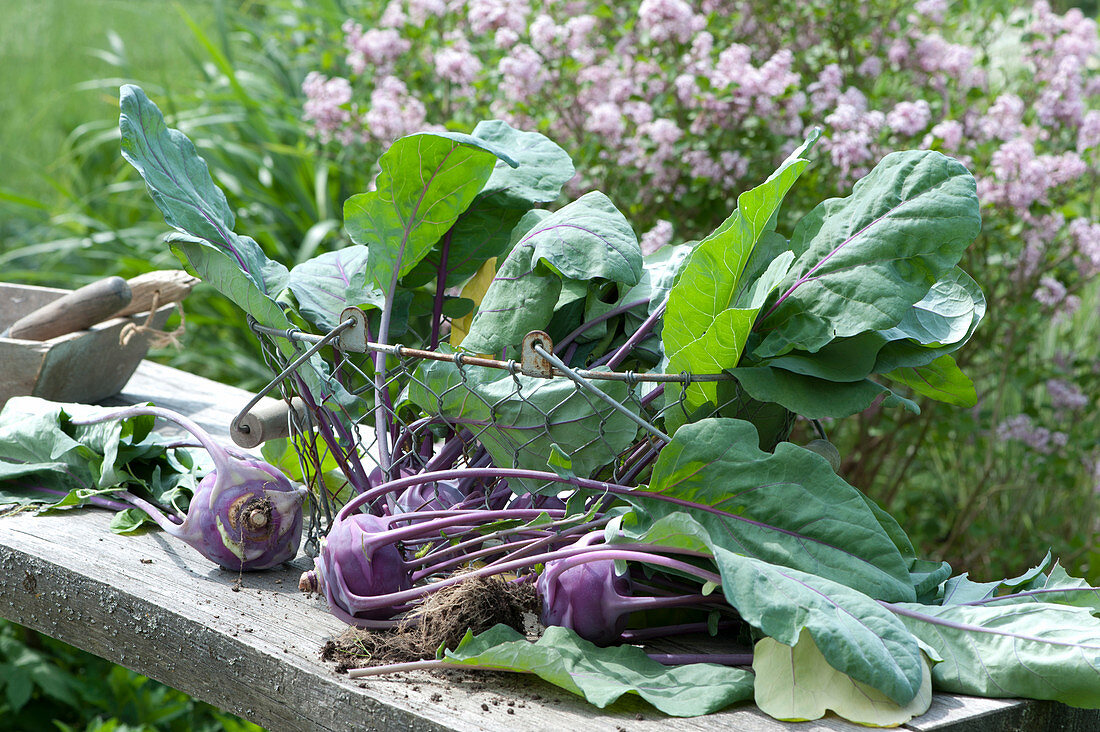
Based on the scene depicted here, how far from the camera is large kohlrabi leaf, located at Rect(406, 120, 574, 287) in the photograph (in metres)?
0.94

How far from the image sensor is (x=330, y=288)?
984 millimetres

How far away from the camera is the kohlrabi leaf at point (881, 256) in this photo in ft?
2.33

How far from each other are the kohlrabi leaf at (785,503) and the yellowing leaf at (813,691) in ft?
0.20

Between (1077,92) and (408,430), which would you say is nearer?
(408,430)

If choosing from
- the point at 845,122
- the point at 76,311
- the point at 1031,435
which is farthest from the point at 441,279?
the point at 1031,435

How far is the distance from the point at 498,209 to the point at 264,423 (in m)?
0.33

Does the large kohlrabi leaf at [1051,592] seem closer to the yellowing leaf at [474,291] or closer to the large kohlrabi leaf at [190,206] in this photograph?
the yellowing leaf at [474,291]

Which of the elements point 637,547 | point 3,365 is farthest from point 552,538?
point 3,365

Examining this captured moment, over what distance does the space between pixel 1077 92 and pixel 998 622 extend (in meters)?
1.76

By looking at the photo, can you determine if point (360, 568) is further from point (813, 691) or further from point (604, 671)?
point (813, 691)

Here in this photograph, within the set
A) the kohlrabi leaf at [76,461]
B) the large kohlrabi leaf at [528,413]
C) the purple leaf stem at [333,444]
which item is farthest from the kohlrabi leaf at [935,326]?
the kohlrabi leaf at [76,461]

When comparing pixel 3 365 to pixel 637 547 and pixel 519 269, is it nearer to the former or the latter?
pixel 519 269

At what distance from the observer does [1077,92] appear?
2039 millimetres

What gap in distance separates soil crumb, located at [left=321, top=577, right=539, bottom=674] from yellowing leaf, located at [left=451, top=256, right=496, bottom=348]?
1.08 feet
